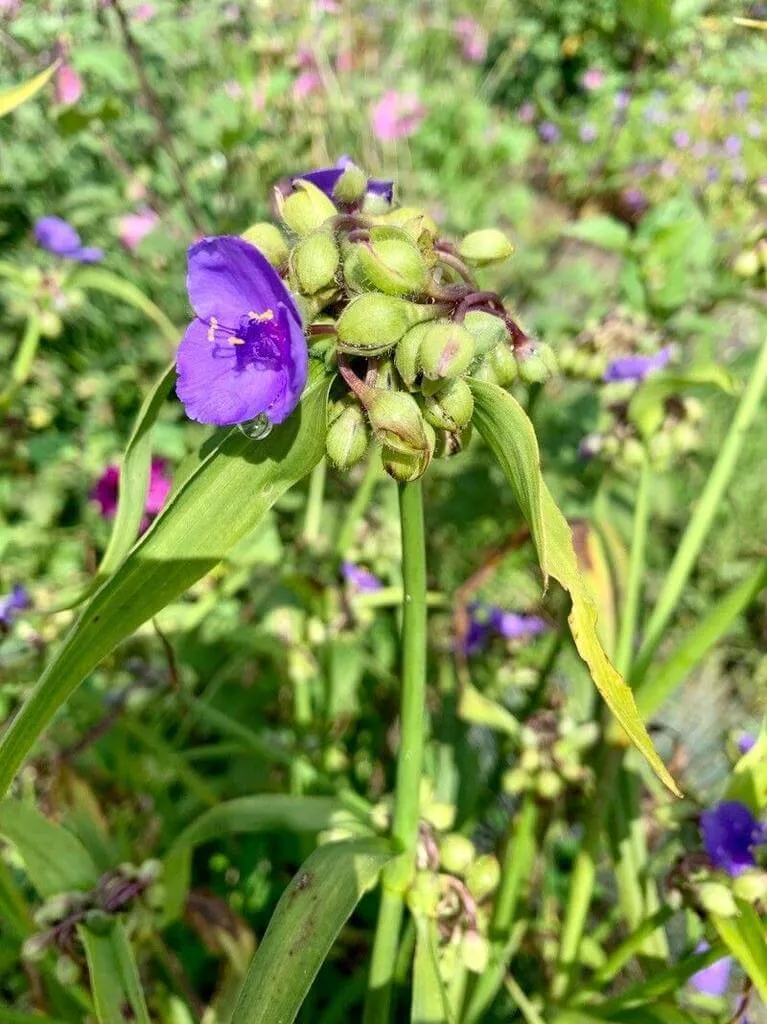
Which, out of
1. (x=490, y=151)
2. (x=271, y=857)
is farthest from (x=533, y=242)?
(x=271, y=857)

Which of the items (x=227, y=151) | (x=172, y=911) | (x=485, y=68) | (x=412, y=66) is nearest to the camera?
(x=172, y=911)

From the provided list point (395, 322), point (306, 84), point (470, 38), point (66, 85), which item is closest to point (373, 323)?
point (395, 322)

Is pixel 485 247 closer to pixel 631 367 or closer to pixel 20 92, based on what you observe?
pixel 20 92

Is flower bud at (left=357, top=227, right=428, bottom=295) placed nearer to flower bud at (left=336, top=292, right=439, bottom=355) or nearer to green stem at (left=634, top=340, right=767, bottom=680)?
flower bud at (left=336, top=292, right=439, bottom=355)

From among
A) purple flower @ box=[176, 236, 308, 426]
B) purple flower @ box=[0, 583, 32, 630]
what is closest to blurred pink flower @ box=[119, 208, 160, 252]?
purple flower @ box=[0, 583, 32, 630]

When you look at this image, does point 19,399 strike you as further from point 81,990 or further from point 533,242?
point 533,242
